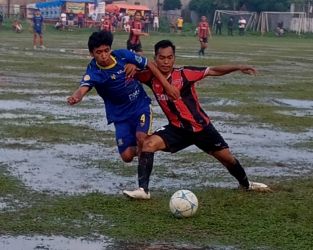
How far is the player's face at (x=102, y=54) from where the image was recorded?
863 cm

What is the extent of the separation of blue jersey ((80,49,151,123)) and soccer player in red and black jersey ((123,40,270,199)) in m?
0.18

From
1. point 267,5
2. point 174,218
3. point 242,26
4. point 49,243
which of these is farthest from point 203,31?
point 267,5

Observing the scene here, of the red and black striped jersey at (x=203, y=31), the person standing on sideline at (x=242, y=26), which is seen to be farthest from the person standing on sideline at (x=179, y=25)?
the red and black striped jersey at (x=203, y=31)

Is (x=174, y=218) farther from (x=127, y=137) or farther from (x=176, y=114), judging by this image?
(x=127, y=137)

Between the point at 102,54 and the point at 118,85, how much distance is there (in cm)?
44

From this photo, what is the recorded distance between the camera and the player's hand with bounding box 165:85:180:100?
8.59 m

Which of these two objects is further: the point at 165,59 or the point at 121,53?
the point at 121,53

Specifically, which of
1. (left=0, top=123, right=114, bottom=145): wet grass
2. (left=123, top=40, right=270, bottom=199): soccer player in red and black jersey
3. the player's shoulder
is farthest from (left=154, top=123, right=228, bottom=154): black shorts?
(left=0, top=123, right=114, bottom=145): wet grass

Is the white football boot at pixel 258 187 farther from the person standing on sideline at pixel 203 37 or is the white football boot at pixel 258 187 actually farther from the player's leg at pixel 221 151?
the person standing on sideline at pixel 203 37

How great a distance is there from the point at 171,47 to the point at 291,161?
341 centimetres

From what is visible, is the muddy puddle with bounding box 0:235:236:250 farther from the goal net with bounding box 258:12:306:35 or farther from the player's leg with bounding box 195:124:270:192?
the goal net with bounding box 258:12:306:35

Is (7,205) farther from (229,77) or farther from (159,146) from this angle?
(229,77)

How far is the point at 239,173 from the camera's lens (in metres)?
9.27

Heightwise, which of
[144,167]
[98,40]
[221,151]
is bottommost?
[144,167]
